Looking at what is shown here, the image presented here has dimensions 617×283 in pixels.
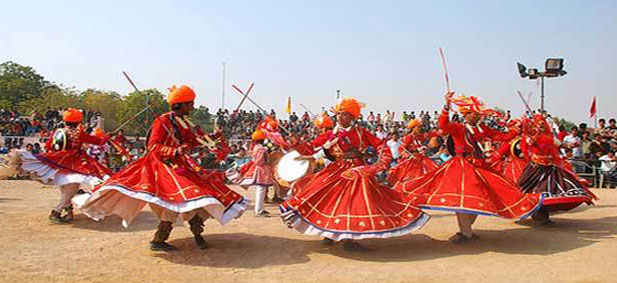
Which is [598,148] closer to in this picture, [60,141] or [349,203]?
[349,203]

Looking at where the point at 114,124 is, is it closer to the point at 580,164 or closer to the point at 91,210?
the point at 580,164

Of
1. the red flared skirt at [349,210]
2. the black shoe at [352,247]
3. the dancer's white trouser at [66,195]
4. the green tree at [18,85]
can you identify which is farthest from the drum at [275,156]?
the green tree at [18,85]

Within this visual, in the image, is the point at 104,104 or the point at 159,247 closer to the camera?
the point at 159,247

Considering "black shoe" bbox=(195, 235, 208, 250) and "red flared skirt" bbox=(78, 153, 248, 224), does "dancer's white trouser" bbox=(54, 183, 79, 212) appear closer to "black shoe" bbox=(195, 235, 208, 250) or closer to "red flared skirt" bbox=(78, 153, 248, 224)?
"red flared skirt" bbox=(78, 153, 248, 224)

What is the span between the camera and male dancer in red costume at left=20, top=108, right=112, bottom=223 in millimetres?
8430

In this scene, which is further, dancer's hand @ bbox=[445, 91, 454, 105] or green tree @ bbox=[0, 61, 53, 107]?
green tree @ bbox=[0, 61, 53, 107]

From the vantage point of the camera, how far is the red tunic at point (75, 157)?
859 centimetres

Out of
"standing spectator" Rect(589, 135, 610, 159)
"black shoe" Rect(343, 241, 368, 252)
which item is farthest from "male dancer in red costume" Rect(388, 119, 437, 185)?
"standing spectator" Rect(589, 135, 610, 159)

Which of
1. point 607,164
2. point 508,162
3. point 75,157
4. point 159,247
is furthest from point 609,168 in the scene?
point 75,157

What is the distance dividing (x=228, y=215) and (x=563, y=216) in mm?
6548

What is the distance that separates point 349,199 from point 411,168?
5.77m

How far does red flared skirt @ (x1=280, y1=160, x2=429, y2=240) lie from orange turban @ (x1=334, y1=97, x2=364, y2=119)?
0.86m

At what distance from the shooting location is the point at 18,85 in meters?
56.0

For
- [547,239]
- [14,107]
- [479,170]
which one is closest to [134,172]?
[479,170]
